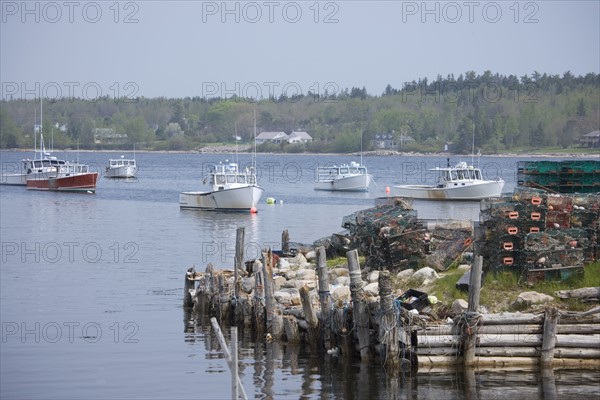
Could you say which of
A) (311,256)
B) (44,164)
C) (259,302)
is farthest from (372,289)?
(44,164)

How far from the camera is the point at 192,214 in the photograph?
64.9 metres

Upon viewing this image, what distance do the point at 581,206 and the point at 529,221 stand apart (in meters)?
2.45

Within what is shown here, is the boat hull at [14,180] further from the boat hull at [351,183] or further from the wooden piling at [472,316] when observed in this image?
the wooden piling at [472,316]

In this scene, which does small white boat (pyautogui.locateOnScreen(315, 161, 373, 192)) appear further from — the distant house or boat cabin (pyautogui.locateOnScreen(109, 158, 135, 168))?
the distant house

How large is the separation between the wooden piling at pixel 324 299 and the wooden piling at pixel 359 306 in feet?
3.43

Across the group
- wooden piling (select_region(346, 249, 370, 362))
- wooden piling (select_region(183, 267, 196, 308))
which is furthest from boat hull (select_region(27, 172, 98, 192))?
wooden piling (select_region(346, 249, 370, 362))

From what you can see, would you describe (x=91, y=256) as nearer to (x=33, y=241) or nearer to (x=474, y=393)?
(x=33, y=241)

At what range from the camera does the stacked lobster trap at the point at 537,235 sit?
79.2 ft

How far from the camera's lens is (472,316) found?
20922 mm

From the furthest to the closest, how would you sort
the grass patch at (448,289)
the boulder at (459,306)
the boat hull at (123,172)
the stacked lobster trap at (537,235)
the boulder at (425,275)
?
the boat hull at (123,172), the boulder at (425,275), the stacked lobster trap at (537,235), the grass patch at (448,289), the boulder at (459,306)

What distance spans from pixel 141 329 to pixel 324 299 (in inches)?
253

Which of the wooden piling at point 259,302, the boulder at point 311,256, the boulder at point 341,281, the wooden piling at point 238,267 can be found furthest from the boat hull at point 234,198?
the wooden piling at point 259,302

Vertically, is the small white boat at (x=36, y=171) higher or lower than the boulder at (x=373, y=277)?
higher

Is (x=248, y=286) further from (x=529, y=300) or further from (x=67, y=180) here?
(x=67, y=180)
